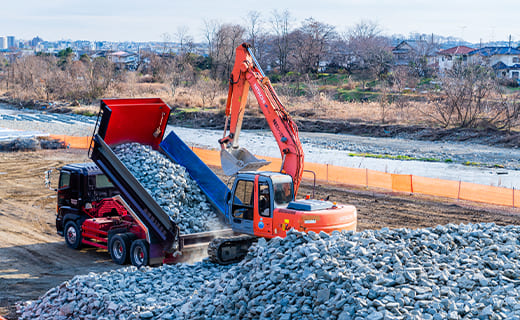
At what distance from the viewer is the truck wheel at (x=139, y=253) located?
1247cm

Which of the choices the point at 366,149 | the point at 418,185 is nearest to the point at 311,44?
the point at 366,149

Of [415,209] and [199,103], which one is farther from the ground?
[199,103]

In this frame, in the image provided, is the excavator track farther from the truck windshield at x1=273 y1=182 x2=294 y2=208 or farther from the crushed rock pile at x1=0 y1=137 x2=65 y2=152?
the crushed rock pile at x1=0 y1=137 x2=65 y2=152

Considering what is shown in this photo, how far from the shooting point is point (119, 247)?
43.9ft

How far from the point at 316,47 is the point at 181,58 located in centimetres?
2073

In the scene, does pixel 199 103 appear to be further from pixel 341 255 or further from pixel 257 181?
pixel 341 255

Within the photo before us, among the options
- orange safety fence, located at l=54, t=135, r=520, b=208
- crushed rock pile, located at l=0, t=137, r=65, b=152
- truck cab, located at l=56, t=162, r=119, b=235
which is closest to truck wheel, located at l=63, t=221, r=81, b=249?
truck cab, located at l=56, t=162, r=119, b=235

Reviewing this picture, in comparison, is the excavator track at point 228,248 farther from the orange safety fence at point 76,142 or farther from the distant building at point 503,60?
the distant building at point 503,60

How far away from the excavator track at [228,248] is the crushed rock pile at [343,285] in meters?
0.98

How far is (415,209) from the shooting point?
19.0 meters

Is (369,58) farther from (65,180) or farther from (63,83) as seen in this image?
(65,180)

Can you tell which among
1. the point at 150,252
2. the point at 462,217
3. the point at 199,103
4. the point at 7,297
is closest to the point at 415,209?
the point at 462,217

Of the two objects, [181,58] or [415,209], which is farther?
[181,58]

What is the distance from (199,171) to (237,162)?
3.17 feet
